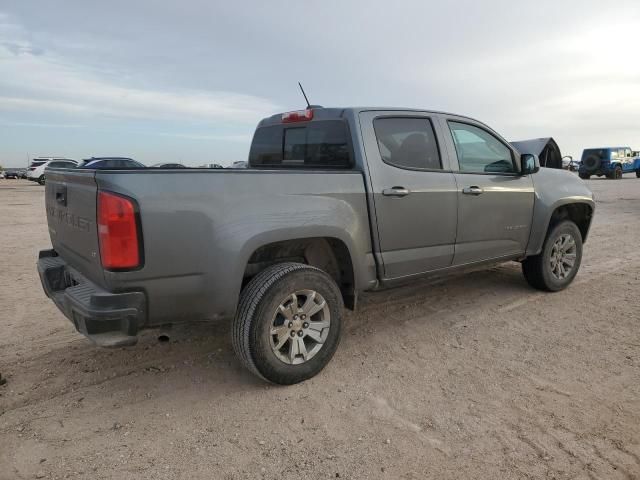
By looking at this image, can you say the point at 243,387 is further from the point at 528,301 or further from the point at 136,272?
the point at 528,301

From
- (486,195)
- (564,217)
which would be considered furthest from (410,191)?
(564,217)

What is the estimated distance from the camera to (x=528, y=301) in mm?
Answer: 4719

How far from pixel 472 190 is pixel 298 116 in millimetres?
1647

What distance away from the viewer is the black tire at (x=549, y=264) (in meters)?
4.86

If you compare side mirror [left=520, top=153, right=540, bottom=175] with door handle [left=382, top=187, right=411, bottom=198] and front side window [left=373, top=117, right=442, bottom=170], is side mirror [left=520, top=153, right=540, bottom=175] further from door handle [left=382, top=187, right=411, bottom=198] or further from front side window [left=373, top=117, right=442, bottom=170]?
door handle [left=382, top=187, right=411, bottom=198]

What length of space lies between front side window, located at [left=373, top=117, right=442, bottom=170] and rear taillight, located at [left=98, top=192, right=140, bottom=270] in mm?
1914

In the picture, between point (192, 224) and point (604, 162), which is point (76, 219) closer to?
point (192, 224)

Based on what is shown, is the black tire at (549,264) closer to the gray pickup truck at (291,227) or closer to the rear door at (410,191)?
the gray pickup truck at (291,227)

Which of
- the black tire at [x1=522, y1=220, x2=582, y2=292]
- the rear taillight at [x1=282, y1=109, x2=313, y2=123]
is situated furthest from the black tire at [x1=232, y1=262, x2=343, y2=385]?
the black tire at [x1=522, y1=220, x2=582, y2=292]

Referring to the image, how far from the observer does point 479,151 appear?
4305mm

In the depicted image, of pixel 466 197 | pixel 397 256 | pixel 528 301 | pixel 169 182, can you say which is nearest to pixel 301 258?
pixel 397 256

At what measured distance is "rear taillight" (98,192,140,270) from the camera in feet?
7.82

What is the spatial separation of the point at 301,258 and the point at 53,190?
1810 mm

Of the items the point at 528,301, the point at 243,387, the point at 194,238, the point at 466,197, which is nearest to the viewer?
the point at 194,238
